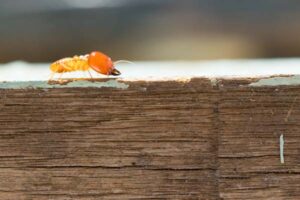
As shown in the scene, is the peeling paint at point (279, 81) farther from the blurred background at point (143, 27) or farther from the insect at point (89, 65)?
the blurred background at point (143, 27)

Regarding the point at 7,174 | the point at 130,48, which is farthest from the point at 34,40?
the point at 7,174

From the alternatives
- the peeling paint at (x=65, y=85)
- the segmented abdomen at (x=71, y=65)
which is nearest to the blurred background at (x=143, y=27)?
the segmented abdomen at (x=71, y=65)

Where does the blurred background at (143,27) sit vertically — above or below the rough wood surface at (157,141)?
above

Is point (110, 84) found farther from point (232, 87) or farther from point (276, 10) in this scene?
point (276, 10)

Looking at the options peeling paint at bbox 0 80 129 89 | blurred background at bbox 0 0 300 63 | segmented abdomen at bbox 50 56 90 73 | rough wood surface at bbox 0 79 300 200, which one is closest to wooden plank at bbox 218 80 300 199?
rough wood surface at bbox 0 79 300 200

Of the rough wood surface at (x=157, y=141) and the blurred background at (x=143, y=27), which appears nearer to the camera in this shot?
the rough wood surface at (x=157, y=141)

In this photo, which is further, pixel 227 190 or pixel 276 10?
pixel 276 10

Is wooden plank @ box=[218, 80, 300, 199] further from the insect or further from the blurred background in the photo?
the blurred background
